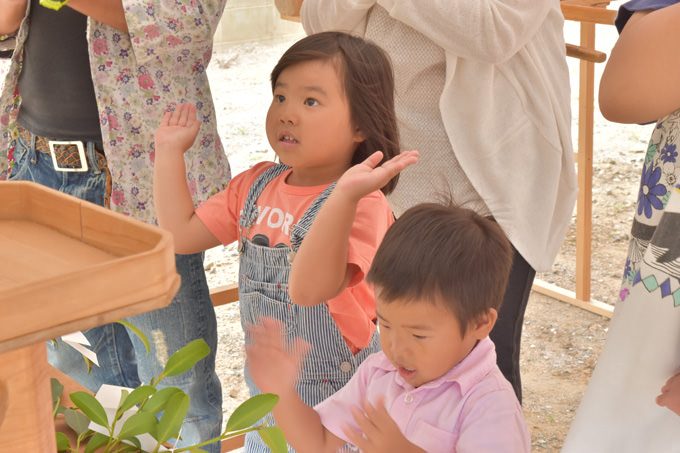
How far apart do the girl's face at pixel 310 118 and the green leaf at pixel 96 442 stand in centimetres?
58

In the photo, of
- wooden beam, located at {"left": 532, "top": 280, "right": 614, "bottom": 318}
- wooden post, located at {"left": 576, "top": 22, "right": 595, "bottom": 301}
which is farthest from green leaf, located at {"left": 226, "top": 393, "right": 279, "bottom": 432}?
wooden beam, located at {"left": 532, "top": 280, "right": 614, "bottom": 318}

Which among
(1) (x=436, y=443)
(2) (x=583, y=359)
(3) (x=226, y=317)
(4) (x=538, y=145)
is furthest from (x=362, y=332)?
(3) (x=226, y=317)

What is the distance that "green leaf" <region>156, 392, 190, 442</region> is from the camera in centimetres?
71

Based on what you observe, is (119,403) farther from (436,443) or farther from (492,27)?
(492,27)

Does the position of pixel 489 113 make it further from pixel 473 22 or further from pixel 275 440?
pixel 275 440

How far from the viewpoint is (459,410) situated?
1.03 meters

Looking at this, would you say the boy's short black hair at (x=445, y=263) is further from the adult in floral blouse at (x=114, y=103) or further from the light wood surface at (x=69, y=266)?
the adult in floral blouse at (x=114, y=103)

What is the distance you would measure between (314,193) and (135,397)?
590mm

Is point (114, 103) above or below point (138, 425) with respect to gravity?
above

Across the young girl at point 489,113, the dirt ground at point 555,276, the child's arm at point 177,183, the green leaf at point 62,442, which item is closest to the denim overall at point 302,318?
the child's arm at point 177,183

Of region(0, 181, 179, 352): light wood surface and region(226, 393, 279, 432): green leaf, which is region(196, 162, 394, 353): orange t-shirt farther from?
region(0, 181, 179, 352): light wood surface

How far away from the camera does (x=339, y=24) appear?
1.54 meters

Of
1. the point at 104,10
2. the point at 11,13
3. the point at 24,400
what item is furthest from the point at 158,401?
the point at 11,13

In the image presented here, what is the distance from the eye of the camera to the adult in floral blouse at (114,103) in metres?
1.49
